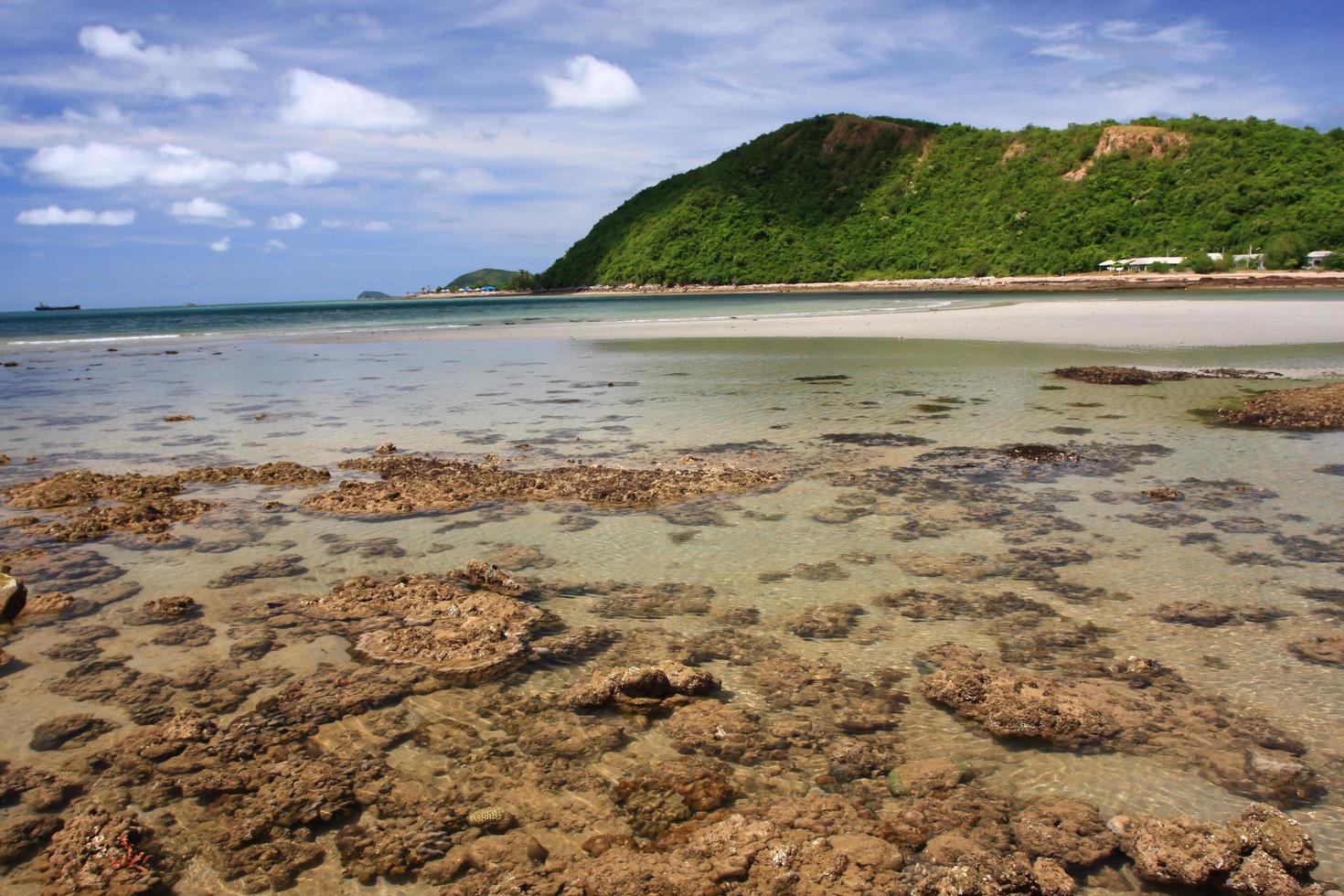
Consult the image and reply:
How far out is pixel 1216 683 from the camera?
4.36 metres

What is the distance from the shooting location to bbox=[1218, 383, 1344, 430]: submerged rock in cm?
1075

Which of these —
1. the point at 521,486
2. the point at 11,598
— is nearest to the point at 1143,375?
the point at 521,486

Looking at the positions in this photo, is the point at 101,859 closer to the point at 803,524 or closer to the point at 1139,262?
the point at 803,524

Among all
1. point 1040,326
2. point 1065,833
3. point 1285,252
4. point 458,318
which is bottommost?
point 1065,833

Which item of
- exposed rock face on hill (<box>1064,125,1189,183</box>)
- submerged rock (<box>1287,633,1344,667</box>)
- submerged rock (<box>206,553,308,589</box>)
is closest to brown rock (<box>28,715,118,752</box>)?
submerged rock (<box>206,553,308,589</box>)

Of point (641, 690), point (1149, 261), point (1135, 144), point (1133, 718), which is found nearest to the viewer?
point (1133, 718)

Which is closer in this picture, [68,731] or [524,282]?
[68,731]

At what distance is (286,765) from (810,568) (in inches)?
152

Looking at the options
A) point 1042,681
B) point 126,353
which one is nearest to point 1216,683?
point 1042,681

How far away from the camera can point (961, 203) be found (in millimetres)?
101188

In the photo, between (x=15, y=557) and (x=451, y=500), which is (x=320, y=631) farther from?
(x=15, y=557)

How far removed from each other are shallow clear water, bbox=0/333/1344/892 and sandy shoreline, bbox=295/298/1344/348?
660 cm

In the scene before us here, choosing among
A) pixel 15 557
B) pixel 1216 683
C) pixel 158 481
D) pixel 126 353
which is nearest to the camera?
pixel 1216 683

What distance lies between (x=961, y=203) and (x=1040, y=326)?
80803mm
